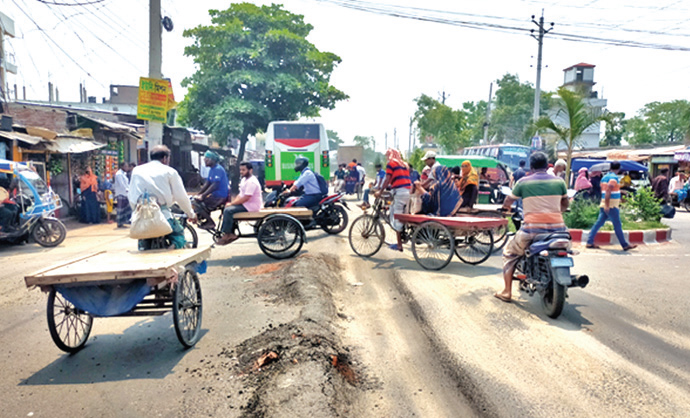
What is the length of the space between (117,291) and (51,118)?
16.0 meters

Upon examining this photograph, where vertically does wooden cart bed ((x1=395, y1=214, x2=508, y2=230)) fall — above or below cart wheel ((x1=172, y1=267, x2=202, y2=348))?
above

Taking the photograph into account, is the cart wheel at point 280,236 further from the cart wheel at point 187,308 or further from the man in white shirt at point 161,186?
the cart wheel at point 187,308

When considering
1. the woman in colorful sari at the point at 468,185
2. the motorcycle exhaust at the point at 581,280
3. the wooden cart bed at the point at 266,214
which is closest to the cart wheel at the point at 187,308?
the wooden cart bed at the point at 266,214

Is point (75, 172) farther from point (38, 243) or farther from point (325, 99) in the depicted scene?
point (325, 99)

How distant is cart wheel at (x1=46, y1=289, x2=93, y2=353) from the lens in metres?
4.30

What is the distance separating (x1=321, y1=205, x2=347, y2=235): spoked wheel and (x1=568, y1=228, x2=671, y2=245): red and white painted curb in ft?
16.0

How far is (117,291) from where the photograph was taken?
430cm

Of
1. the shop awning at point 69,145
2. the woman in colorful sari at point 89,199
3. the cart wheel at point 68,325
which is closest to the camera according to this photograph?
the cart wheel at point 68,325

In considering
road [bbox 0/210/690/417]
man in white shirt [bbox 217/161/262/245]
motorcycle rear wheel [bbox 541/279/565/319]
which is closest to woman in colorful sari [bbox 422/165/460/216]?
road [bbox 0/210/690/417]

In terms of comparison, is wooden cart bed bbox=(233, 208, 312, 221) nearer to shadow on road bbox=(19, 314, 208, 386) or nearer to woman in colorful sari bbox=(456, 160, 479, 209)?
woman in colorful sari bbox=(456, 160, 479, 209)

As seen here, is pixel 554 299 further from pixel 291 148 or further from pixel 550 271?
pixel 291 148

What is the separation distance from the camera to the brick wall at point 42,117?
17453 millimetres

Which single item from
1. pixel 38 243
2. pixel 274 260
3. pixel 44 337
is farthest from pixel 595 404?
pixel 38 243

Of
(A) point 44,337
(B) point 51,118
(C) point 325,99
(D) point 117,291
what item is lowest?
(A) point 44,337
